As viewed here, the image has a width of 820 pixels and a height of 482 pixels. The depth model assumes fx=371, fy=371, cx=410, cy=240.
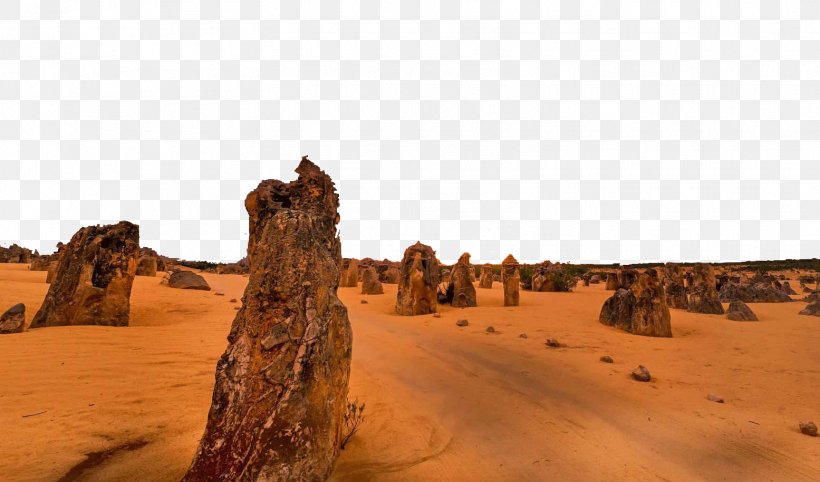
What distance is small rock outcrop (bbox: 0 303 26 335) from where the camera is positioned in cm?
631

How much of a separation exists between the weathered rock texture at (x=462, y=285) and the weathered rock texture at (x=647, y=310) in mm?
5461

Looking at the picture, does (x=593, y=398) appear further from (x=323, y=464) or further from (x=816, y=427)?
(x=323, y=464)

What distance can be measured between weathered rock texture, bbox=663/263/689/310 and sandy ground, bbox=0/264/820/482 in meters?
4.96

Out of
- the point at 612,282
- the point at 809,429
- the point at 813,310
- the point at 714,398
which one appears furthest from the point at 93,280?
the point at 612,282

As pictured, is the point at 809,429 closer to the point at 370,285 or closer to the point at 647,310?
the point at 647,310

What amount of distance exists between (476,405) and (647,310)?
610 cm

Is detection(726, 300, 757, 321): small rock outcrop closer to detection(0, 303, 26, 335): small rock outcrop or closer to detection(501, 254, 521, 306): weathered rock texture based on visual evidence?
detection(501, 254, 521, 306): weathered rock texture

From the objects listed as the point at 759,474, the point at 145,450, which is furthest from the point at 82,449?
the point at 759,474

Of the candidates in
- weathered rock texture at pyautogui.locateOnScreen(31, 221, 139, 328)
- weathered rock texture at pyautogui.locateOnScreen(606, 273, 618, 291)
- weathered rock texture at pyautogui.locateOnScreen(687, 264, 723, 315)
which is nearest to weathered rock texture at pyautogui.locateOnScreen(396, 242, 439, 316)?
weathered rock texture at pyautogui.locateOnScreen(31, 221, 139, 328)

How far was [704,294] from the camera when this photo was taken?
39.1 ft

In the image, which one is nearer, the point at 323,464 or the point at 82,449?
the point at 323,464

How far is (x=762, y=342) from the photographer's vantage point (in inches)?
295

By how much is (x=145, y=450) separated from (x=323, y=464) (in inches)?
68.4

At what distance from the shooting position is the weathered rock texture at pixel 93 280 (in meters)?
7.43
